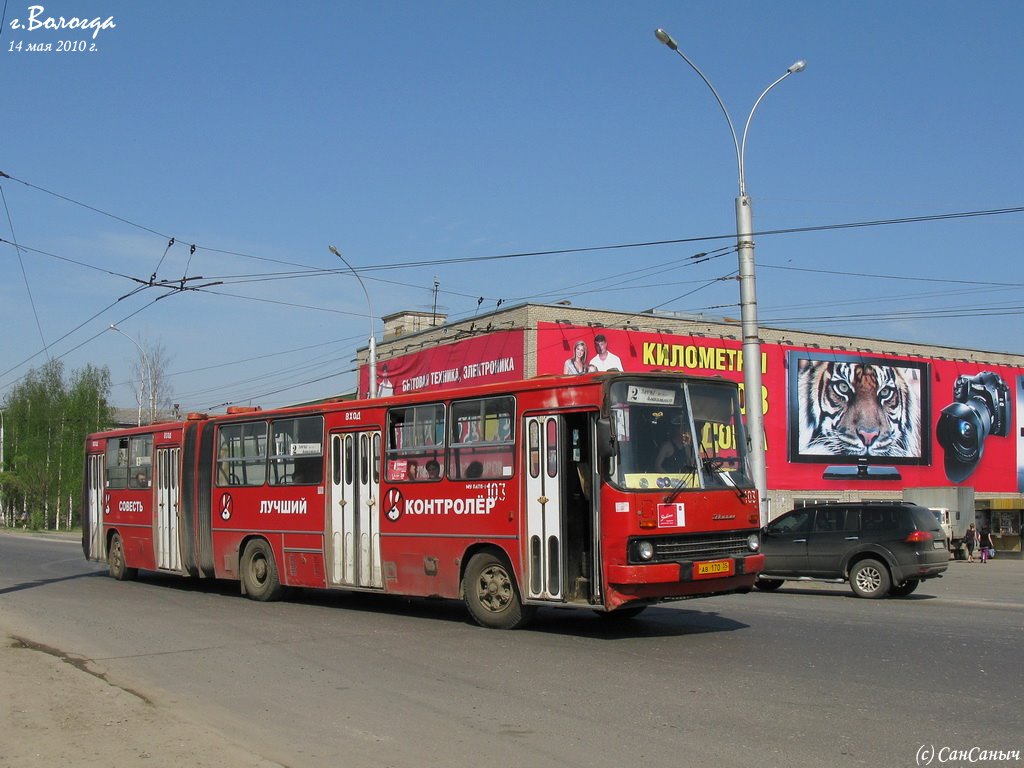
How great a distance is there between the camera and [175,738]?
719cm

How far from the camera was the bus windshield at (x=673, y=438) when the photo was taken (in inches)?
466

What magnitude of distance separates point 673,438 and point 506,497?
217 centimetres

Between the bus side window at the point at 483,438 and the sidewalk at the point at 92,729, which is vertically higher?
the bus side window at the point at 483,438

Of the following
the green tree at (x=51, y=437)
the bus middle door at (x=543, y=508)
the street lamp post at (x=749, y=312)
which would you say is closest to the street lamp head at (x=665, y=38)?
the street lamp post at (x=749, y=312)

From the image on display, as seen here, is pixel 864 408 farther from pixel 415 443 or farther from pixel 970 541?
pixel 415 443

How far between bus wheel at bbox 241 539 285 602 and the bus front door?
1.75 m

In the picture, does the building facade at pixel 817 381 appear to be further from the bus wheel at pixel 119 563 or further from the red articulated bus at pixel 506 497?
the red articulated bus at pixel 506 497

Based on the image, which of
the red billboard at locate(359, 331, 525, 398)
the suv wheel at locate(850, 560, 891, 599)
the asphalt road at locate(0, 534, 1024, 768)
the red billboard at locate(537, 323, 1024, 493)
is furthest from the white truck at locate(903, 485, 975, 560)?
the asphalt road at locate(0, 534, 1024, 768)

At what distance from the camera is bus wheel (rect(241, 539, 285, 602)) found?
55.9 feet

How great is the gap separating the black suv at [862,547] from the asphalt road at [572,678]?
155 cm

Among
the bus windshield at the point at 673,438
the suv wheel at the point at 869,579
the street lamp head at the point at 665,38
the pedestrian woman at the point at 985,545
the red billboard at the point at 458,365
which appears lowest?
the pedestrian woman at the point at 985,545

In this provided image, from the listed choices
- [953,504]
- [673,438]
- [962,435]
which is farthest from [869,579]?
[962,435]

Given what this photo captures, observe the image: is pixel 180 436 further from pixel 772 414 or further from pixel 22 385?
pixel 22 385

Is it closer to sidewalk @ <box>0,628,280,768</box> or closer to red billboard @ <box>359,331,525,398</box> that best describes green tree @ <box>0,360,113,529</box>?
red billboard @ <box>359,331,525,398</box>
